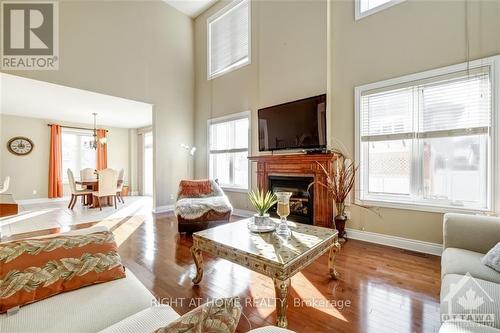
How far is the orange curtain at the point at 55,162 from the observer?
23.1 ft

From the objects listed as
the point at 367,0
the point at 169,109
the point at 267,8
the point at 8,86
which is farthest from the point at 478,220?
the point at 8,86

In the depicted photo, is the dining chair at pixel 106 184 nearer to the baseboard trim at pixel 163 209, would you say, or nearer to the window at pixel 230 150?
the baseboard trim at pixel 163 209

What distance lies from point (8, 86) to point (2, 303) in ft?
16.9

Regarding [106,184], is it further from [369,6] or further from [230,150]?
[369,6]

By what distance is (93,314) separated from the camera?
1011 mm

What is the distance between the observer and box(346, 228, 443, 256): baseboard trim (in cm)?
277

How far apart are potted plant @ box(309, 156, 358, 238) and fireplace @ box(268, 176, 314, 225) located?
14.7 inches

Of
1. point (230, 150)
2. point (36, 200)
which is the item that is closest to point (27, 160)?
point (36, 200)

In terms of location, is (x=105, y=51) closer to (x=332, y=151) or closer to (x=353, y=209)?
(x=332, y=151)

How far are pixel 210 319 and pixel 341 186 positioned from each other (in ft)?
9.95

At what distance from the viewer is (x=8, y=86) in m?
4.23

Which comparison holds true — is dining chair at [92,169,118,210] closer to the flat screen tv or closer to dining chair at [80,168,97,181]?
dining chair at [80,168,97,181]

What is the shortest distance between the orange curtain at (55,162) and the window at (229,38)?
17.5 feet

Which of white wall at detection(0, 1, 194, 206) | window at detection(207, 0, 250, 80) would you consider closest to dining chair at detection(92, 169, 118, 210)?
white wall at detection(0, 1, 194, 206)
